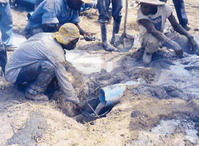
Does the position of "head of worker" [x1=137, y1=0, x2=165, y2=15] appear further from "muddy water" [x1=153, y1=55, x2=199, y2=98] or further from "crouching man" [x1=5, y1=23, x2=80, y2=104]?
"crouching man" [x1=5, y1=23, x2=80, y2=104]

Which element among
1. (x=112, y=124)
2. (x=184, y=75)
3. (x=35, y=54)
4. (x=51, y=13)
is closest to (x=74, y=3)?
(x=51, y=13)

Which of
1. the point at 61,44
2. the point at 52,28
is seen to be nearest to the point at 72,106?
the point at 61,44

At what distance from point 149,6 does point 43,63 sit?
7.40 feet

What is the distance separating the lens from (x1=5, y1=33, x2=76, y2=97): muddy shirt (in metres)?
3.42

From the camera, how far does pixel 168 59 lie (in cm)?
479

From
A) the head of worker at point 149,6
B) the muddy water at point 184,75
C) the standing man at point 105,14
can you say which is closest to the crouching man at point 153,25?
the head of worker at point 149,6

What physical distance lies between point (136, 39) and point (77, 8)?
1575 mm

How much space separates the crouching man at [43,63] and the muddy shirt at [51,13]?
0.96m

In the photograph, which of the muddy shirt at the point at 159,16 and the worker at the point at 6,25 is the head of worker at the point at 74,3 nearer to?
the muddy shirt at the point at 159,16

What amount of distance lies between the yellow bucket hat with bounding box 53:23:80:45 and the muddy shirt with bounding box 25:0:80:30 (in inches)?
42.9

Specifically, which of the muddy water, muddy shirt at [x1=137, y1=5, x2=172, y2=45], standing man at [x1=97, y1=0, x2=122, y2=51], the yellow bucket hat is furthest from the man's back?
standing man at [x1=97, y1=0, x2=122, y2=51]

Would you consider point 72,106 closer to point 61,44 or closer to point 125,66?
point 61,44

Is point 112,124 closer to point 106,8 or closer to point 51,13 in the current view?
point 51,13

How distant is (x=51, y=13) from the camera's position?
444 centimetres
